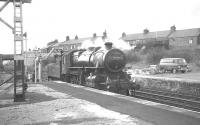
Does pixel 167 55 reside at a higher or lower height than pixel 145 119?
higher

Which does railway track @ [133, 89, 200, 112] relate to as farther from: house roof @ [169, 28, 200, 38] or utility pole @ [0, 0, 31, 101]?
house roof @ [169, 28, 200, 38]

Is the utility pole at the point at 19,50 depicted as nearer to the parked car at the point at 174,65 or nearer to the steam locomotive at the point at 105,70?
the steam locomotive at the point at 105,70

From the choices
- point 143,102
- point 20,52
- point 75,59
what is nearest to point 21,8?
point 20,52

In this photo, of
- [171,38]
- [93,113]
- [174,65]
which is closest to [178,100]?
[93,113]

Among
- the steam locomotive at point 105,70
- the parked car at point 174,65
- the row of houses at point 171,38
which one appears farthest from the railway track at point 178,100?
the row of houses at point 171,38

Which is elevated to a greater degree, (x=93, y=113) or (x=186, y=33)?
(x=186, y=33)

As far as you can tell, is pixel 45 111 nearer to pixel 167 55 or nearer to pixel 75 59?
pixel 75 59

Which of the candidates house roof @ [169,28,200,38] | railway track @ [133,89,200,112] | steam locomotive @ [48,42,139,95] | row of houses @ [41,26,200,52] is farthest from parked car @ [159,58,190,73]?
house roof @ [169,28,200,38]

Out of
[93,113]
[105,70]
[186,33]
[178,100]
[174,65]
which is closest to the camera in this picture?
[93,113]

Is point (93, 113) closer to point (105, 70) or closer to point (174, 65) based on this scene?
point (105, 70)

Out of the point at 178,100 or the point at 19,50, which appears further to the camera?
the point at 178,100

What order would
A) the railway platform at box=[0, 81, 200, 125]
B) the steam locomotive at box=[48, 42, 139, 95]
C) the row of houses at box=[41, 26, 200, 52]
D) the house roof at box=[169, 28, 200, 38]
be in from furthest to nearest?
the house roof at box=[169, 28, 200, 38], the row of houses at box=[41, 26, 200, 52], the steam locomotive at box=[48, 42, 139, 95], the railway platform at box=[0, 81, 200, 125]

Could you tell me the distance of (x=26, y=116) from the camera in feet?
26.0

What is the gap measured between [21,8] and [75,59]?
981cm
